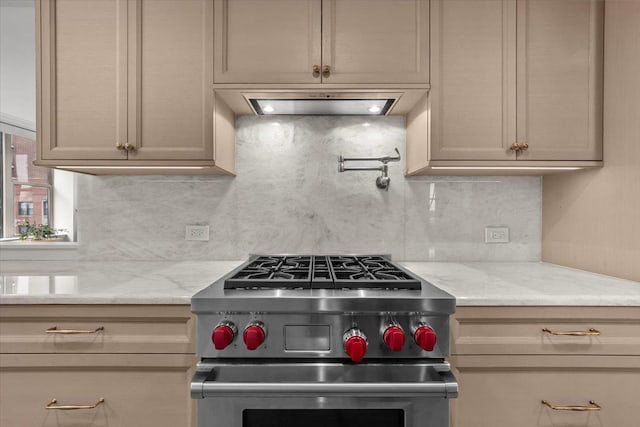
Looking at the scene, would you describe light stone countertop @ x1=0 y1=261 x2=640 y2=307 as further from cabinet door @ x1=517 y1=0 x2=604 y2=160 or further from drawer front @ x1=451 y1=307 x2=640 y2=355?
cabinet door @ x1=517 y1=0 x2=604 y2=160

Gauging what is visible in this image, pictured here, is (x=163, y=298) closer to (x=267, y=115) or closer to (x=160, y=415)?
(x=160, y=415)

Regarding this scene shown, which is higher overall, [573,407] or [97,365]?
[97,365]

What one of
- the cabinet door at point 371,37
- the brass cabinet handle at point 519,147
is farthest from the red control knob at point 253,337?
the brass cabinet handle at point 519,147

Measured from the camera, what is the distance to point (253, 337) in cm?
105

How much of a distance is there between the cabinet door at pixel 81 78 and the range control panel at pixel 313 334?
100cm

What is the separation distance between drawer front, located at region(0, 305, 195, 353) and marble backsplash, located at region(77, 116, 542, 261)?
72 cm

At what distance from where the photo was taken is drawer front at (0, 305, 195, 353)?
4.03 ft

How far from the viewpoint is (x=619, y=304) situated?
1.22 meters

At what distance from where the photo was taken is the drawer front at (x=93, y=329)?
123 cm

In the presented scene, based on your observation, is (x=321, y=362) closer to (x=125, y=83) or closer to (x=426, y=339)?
(x=426, y=339)

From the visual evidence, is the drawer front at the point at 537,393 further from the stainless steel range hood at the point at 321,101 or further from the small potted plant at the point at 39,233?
the small potted plant at the point at 39,233

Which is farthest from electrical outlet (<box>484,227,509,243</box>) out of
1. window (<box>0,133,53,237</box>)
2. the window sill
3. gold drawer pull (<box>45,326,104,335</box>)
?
window (<box>0,133,53,237</box>)

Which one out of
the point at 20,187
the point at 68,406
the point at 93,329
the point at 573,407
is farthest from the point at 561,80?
the point at 20,187

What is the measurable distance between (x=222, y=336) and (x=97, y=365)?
1.76 ft
